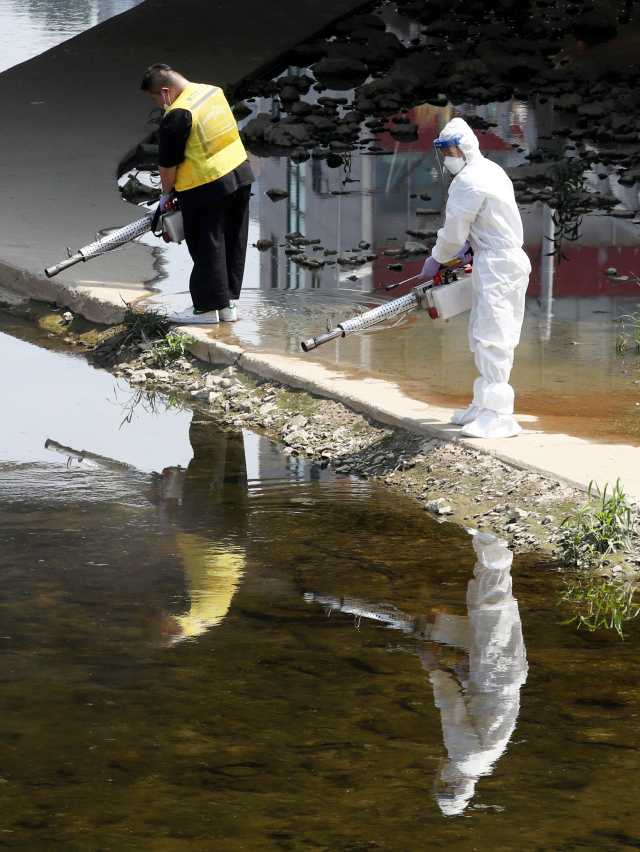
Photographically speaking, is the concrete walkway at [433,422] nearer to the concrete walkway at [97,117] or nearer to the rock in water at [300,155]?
the concrete walkway at [97,117]

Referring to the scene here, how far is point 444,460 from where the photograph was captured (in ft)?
19.2

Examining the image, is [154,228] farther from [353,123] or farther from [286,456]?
[353,123]

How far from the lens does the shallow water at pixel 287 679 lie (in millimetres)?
3186

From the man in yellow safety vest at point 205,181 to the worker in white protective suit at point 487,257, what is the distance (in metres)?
2.23

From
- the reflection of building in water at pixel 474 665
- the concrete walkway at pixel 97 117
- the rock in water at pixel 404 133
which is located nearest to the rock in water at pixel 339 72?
the concrete walkway at pixel 97 117

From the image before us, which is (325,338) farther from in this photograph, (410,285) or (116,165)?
(116,165)

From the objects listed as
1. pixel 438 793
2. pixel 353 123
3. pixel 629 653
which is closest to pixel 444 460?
pixel 629 653

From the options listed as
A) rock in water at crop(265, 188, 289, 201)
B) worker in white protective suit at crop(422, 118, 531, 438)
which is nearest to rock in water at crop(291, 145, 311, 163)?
rock in water at crop(265, 188, 289, 201)

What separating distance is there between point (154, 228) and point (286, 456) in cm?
235

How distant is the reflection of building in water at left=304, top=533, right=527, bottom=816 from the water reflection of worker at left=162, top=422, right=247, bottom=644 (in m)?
0.40

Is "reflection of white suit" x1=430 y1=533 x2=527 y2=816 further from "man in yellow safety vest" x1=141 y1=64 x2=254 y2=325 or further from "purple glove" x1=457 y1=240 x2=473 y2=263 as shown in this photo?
"man in yellow safety vest" x1=141 y1=64 x2=254 y2=325

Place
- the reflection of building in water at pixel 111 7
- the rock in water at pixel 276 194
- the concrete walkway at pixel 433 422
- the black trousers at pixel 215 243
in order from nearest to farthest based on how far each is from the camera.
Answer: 1. the concrete walkway at pixel 433 422
2. the black trousers at pixel 215 243
3. the rock in water at pixel 276 194
4. the reflection of building in water at pixel 111 7

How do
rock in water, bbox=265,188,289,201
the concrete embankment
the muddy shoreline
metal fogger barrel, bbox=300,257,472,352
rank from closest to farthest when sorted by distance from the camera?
the muddy shoreline < metal fogger barrel, bbox=300,257,472,352 < the concrete embankment < rock in water, bbox=265,188,289,201

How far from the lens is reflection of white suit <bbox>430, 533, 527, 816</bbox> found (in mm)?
3406
